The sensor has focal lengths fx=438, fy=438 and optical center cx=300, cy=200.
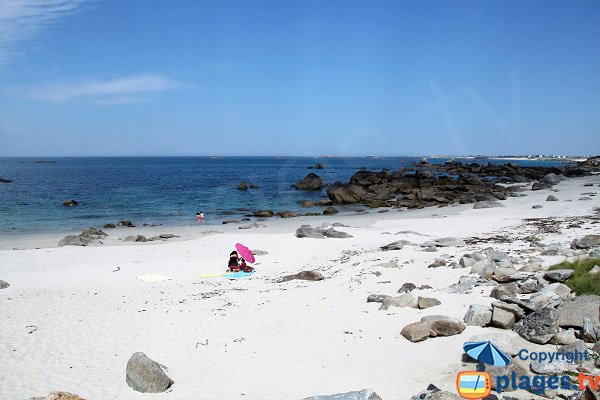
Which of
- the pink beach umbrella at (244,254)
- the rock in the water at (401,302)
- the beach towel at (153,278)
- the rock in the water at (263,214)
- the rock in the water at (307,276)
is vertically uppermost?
the rock in the water at (401,302)

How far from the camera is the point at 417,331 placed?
8.29 meters

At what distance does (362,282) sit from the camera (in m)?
12.9

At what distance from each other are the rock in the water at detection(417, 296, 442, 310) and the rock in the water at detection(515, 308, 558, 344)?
7.05 feet

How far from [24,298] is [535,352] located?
511 inches

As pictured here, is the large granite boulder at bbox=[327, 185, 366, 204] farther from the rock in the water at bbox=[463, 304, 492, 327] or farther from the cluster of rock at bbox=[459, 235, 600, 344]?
the rock in the water at bbox=[463, 304, 492, 327]

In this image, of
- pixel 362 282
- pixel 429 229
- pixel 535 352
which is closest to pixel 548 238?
pixel 429 229

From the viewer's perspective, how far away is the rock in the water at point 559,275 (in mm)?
9883

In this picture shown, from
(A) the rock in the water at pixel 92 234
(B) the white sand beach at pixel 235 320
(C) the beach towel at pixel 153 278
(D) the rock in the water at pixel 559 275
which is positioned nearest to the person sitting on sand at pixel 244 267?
(B) the white sand beach at pixel 235 320

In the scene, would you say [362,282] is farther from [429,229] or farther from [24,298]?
[429,229]

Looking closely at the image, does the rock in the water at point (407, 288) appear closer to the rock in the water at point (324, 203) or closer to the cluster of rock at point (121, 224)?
the cluster of rock at point (121, 224)

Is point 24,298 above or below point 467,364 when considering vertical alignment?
below

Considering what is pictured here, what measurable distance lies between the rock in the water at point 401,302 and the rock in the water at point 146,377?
16.7 ft

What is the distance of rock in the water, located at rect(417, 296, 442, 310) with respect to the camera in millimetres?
9867

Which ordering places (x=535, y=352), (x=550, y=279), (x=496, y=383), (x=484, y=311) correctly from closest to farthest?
(x=496, y=383) < (x=535, y=352) < (x=484, y=311) < (x=550, y=279)
